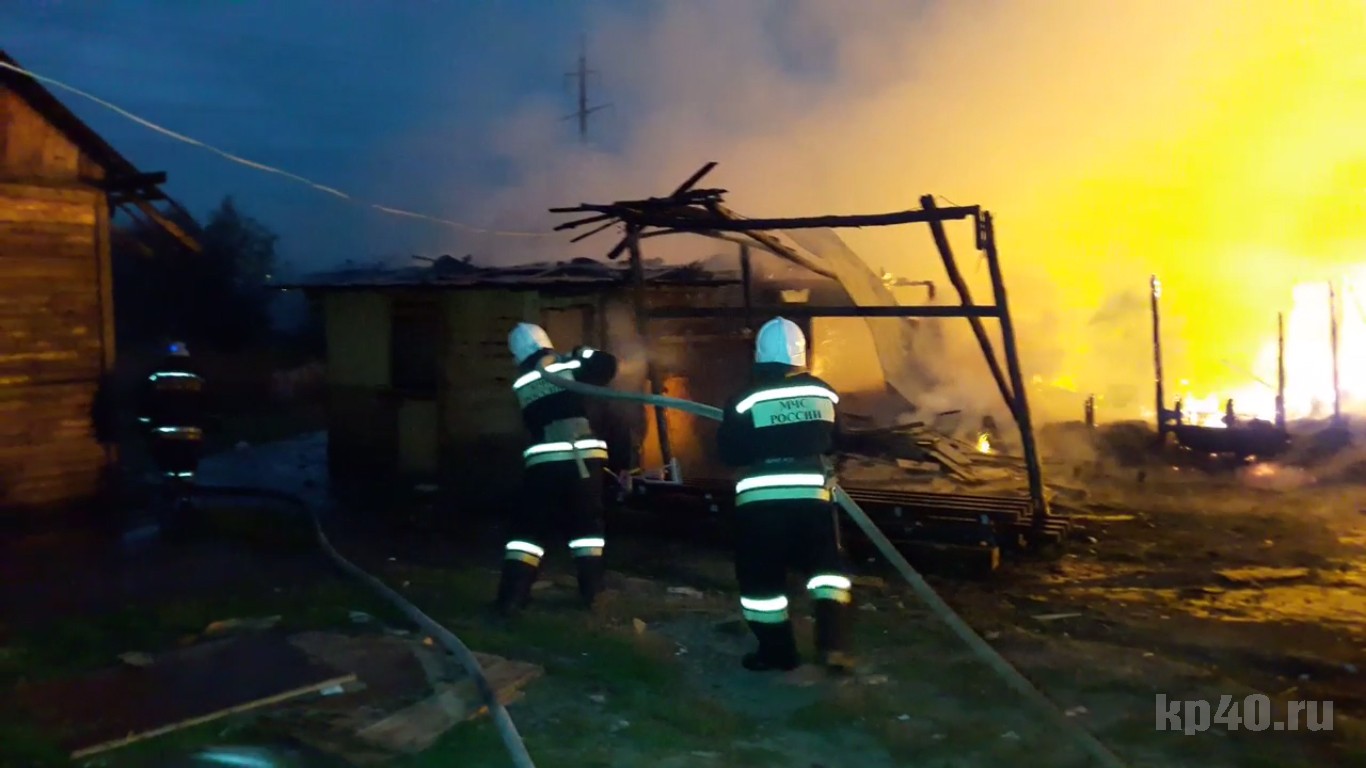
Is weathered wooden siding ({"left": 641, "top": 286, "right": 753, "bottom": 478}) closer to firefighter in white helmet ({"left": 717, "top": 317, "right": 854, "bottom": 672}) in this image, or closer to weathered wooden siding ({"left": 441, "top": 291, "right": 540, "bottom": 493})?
weathered wooden siding ({"left": 441, "top": 291, "right": 540, "bottom": 493})

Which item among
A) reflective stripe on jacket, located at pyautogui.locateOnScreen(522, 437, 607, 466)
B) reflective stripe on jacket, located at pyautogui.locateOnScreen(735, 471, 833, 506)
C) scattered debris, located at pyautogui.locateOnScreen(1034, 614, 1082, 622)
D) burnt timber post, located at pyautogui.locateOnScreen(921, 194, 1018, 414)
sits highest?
burnt timber post, located at pyautogui.locateOnScreen(921, 194, 1018, 414)

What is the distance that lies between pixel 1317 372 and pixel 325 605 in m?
17.0

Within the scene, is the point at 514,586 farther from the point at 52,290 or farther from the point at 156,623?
the point at 52,290

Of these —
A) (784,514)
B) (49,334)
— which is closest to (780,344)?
(784,514)

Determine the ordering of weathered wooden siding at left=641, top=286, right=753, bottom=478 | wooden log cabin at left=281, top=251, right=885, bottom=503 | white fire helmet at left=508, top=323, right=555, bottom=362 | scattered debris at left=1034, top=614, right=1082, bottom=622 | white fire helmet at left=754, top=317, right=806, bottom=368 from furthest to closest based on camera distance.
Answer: weathered wooden siding at left=641, top=286, right=753, bottom=478, wooden log cabin at left=281, top=251, right=885, bottom=503, white fire helmet at left=508, top=323, right=555, bottom=362, scattered debris at left=1034, top=614, right=1082, bottom=622, white fire helmet at left=754, top=317, right=806, bottom=368

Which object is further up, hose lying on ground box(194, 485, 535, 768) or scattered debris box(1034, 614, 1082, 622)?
hose lying on ground box(194, 485, 535, 768)

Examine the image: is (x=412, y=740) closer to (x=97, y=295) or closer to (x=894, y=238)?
(x=97, y=295)

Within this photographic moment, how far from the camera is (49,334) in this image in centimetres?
986

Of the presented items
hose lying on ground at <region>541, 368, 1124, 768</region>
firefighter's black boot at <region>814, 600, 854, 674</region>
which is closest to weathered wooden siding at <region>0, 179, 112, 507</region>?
hose lying on ground at <region>541, 368, 1124, 768</region>

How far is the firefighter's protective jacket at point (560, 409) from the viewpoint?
21.7 ft

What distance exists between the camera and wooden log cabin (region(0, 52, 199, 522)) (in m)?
9.52

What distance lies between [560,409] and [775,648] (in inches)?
88.3

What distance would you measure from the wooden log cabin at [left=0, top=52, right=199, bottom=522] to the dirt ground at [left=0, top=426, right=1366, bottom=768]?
79.0 inches

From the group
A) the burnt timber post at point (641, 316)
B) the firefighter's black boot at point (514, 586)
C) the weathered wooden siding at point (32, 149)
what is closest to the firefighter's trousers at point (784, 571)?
the firefighter's black boot at point (514, 586)
